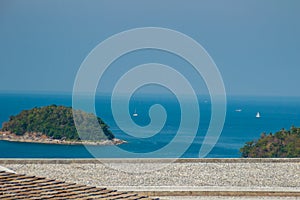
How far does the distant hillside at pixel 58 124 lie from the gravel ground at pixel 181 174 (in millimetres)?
41693

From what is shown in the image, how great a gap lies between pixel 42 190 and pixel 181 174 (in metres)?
7.22

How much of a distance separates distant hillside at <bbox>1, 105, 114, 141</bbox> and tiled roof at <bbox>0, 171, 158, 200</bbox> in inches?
1923

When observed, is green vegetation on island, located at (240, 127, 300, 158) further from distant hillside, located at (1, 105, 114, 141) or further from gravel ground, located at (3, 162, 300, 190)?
distant hillside, located at (1, 105, 114, 141)

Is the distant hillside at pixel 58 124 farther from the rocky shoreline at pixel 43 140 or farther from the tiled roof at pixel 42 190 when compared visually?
the tiled roof at pixel 42 190

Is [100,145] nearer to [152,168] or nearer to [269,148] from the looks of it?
[269,148]

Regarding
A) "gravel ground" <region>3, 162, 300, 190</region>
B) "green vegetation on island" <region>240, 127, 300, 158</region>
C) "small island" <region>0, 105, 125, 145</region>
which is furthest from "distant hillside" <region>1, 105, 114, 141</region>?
"gravel ground" <region>3, 162, 300, 190</region>

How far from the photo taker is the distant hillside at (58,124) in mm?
56531

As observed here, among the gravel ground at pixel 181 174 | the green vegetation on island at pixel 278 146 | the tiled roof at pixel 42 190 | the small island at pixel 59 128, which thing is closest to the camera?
the tiled roof at pixel 42 190

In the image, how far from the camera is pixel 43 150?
5366cm

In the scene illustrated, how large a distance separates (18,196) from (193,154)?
44549mm

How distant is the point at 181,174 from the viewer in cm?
1336

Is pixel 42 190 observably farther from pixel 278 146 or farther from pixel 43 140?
pixel 43 140

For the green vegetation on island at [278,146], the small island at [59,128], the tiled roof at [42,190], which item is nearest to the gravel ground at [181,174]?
the tiled roof at [42,190]

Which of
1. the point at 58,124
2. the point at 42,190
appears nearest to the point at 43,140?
the point at 58,124
